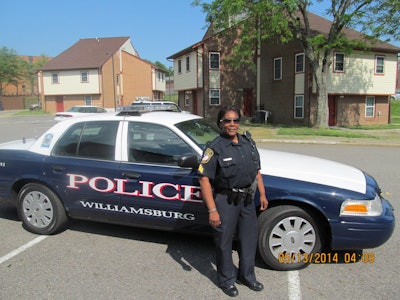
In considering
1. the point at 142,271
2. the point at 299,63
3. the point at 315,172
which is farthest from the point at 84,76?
the point at 315,172

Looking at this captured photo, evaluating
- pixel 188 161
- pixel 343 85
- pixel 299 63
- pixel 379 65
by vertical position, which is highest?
pixel 299 63

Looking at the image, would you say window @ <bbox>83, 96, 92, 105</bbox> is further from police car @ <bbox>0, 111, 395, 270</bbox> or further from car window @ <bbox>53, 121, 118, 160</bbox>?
car window @ <bbox>53, 121, 118, 160</bbox>

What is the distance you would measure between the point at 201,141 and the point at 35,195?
85.0 inches

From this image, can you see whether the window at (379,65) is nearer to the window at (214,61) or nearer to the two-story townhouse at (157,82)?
the window at (214,61)

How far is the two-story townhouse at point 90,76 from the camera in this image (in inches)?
1761

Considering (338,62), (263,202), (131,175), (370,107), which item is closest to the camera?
(263,202)

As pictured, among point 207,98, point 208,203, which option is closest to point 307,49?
point 207,98

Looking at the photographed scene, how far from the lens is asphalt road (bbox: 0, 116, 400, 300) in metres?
3.14

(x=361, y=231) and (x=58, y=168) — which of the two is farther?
(x=58, y=168)

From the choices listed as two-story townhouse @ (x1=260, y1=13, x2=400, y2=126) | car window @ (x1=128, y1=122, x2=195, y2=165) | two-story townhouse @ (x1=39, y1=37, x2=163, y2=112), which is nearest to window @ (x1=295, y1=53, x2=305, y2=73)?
two-story townhouse @ (x1=260, y1=13, x2=400, y2=126)

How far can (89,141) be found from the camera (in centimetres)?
429

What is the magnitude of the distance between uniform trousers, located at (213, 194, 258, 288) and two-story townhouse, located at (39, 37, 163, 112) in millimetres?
44066

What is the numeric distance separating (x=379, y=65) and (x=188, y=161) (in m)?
25.0

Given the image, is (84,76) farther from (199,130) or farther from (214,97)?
(199,130)
